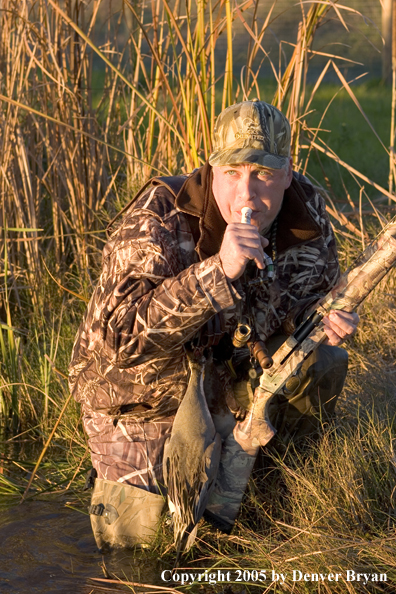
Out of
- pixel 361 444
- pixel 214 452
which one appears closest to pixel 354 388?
pixel 361 444

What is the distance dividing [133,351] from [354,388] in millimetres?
1318

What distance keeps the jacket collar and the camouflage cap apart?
0.15 m

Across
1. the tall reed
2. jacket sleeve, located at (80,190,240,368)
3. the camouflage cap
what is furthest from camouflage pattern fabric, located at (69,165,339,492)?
the tall reed

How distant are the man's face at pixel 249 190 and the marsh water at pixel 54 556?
127 cm

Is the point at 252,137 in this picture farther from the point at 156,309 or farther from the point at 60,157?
the point at 60,157

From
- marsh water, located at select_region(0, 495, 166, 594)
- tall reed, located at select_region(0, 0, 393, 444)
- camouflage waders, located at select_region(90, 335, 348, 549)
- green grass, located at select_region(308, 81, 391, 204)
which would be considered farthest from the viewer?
green grass, located at select_region(308, 81, 391, 204)

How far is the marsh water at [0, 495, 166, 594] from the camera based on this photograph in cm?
265

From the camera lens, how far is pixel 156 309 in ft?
8.12

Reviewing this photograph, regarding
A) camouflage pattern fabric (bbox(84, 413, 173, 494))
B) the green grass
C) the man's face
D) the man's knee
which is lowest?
the green grass

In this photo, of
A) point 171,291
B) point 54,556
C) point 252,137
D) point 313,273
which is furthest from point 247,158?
point 54,556

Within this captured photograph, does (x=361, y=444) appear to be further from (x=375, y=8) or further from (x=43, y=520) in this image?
(x=375, y=8)

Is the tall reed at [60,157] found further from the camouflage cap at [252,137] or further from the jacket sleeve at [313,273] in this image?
the camouflage cap at [252,137]

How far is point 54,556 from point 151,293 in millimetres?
1066

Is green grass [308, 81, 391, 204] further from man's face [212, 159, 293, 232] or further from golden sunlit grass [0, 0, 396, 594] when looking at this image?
man's face [212, 159, 293, 232]
